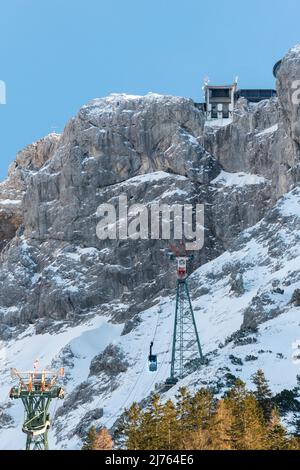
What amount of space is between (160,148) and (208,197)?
15.7 m

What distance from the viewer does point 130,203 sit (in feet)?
610

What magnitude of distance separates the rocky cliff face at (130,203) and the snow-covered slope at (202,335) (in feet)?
1.28

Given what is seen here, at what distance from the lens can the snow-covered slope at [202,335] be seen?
100500 millimetres

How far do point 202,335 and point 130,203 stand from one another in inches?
2057

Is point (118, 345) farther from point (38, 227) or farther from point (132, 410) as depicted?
point (132, 410)

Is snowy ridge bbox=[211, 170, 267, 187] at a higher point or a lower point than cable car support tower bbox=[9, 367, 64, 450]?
higher

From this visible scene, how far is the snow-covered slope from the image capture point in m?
100

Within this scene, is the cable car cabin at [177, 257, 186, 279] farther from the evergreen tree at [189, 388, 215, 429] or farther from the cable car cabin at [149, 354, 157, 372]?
the evergreen tree at [189, 388, 215, 429]

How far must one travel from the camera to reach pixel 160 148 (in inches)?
7549

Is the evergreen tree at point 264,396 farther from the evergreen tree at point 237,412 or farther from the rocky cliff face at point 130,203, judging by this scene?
the rocky cliff face at point 130,203

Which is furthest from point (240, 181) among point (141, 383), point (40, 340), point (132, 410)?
point (132, 410)

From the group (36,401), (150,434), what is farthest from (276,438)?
(36,401)

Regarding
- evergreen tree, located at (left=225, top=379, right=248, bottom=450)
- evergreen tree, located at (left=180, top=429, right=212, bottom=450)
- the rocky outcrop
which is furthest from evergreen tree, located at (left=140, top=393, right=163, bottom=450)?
the rocky outcrop

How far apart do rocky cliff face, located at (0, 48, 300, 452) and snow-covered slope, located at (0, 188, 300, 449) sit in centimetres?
39
